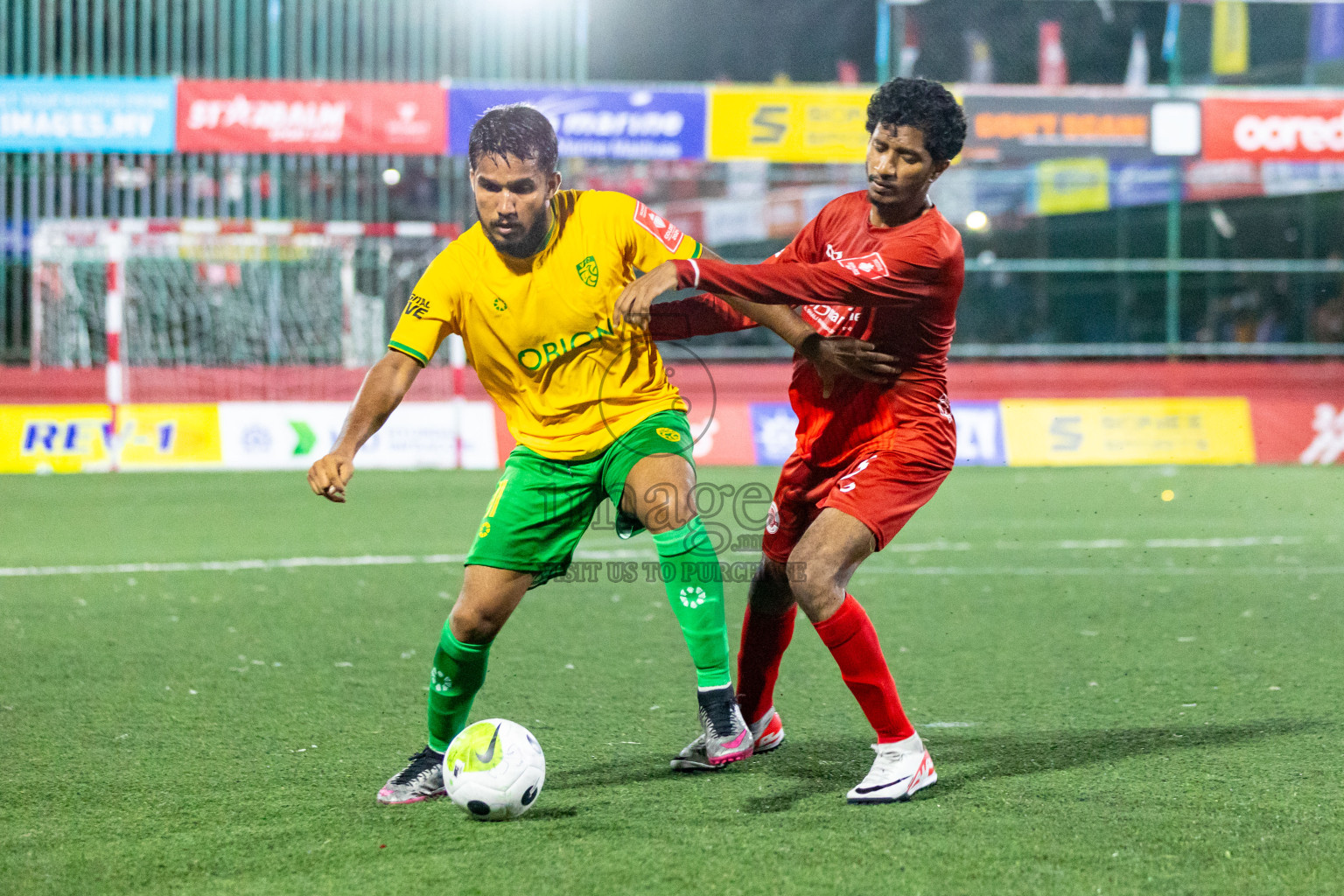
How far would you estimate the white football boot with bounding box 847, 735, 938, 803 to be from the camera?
12.1 feet

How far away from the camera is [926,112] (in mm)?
3770

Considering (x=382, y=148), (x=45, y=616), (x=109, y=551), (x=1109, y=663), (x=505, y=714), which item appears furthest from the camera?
(x=382, y=148)

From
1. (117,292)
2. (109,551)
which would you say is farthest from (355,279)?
(109,551)

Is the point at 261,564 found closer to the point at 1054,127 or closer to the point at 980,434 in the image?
the point at 980,434

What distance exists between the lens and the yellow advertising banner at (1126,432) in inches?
592

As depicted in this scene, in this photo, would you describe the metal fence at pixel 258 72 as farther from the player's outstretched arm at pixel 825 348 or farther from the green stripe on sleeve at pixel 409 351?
the player's outstretched arm at pixel 825 348

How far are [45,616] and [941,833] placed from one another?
189 inches

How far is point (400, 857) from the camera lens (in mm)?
3277

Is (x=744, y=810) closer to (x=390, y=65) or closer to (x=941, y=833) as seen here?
(x=941, y=833)

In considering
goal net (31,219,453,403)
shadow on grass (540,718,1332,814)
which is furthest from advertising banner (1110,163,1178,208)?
shadow on grass (540,718,1332,814)

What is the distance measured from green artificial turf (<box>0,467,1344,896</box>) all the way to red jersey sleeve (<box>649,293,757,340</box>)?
1248 mm

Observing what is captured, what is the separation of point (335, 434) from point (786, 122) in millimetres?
5832

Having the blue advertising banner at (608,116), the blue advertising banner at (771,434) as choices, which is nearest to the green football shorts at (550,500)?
the blue advertising banner at (771,434)

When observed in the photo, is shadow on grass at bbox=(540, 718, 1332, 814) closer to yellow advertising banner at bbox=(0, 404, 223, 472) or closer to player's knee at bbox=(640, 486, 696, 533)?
player's knee at bbox=(640, 486, 696, 533)
